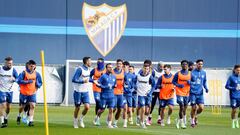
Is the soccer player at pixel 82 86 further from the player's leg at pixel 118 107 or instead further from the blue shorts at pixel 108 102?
the player's leg at pixel 118 107

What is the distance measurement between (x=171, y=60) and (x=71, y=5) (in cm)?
772

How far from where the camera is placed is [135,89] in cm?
3019

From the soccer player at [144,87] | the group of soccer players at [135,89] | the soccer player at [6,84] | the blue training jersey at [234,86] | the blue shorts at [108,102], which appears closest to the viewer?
the soccer player at [6,84]

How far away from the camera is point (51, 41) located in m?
53.8

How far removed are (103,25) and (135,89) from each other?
957 inches

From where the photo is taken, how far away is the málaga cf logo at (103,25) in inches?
2122

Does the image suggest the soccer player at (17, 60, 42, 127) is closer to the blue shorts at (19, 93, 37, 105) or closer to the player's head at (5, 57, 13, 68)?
the blue shorts at (19, 93, 37, 105)

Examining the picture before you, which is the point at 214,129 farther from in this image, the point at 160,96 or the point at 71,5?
the point at 71,5

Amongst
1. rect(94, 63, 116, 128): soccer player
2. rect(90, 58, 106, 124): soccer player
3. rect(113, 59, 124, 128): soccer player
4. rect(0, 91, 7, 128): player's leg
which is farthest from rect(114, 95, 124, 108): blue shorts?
rect(0, 91, 7, 128): player's leg

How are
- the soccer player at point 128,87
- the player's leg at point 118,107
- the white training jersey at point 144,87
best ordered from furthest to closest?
the soccer player at point 128,87 → the white training jersey at point 144,87 → the player's leg at point 118,107

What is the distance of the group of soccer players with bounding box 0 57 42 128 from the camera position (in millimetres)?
27641

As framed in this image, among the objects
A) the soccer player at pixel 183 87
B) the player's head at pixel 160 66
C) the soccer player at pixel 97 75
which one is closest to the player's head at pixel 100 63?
the soccer player at pixel 97 75

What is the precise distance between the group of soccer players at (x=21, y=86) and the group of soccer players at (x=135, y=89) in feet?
5.01

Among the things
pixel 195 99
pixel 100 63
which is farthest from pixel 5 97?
pixel 195 99
